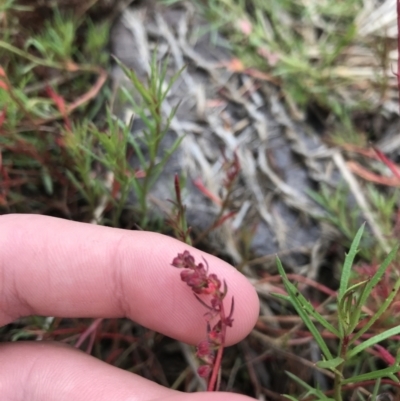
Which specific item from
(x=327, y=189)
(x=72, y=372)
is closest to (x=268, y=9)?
(x=327, y=189)

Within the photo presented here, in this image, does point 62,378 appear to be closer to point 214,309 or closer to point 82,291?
point 82,291

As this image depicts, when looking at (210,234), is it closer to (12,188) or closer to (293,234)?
(293,234)

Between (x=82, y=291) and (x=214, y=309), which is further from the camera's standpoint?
(x=82, y=291)

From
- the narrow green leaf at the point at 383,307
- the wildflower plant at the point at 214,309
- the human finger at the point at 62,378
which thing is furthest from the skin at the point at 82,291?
the narrow green leaf at the point at 383,307

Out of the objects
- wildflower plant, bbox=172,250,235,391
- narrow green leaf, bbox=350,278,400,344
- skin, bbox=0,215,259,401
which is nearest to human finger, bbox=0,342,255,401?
skin, bbox=0,215,259,401

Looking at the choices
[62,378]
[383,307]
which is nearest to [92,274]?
[62,378]

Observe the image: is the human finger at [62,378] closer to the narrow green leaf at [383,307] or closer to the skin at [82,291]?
the skin at [82,291]

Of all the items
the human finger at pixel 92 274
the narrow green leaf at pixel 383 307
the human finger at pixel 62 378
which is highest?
the narrow green leaf at pixel 383 307

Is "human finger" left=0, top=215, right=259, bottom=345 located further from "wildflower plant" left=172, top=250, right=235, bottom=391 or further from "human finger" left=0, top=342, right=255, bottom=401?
"wildflower plant" left=172, top=250, right=235, bottom=391

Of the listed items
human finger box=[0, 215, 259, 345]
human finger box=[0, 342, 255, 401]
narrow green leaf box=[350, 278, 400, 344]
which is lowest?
human finger box=[0, 342, 255, 401]
